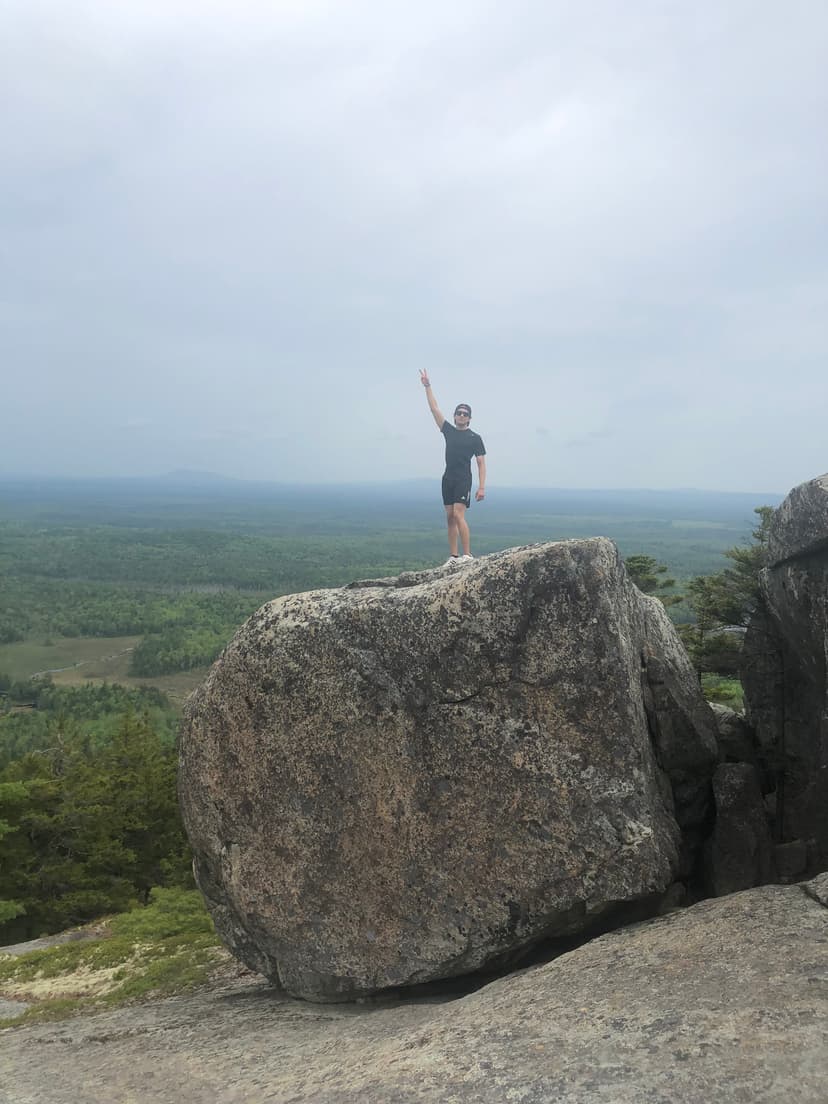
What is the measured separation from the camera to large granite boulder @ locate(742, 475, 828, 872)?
8.93m

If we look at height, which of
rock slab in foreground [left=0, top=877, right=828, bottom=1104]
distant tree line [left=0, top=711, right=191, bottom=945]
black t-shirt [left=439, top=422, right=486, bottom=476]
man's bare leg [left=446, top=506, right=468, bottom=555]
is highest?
black t-shirt [left=439, top=422, right=486, bottom=476]

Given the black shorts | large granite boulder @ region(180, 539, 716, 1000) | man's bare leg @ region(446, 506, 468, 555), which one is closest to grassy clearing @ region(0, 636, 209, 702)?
man's bare leg @ region(446, 506, 468, 555)

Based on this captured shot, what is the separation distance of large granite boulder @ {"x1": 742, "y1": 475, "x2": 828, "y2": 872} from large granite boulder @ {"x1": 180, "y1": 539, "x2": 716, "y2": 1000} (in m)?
2.05

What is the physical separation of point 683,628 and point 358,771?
25500 millimetres

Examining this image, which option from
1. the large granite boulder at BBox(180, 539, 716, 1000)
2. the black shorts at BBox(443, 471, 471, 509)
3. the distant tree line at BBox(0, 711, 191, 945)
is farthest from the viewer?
the distant tree line at BBox(0, 711, 191, 945)

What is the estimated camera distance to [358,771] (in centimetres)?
909

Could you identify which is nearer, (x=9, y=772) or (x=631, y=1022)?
(x=631, y=1022)

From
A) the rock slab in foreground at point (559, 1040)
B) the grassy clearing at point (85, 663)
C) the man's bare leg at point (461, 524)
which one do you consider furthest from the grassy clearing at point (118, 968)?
the grassy clearing at point (85, 663)

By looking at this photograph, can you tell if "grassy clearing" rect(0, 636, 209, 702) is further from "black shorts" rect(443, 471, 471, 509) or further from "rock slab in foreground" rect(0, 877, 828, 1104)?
"rock slab in foreground" rect(0, 877, 828, 1104)

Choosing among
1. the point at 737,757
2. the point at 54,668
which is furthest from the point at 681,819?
the point at 54,668

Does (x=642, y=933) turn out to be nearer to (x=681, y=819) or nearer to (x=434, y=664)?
(x=681, y=819)

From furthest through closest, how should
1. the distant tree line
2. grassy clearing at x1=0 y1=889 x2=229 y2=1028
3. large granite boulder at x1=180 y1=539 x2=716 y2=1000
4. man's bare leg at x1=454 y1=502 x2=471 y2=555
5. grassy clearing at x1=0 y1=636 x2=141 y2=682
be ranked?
grassy clearing at x1=0 y1=636 x2=141 y2=682, the distant tree line, man's bare leg at x1=454 y1=502 x2=471 y2=555, grassy clearing at x1=0 y1=889 x2=229 y2=1028, large granite boulder at x1=180 y1=539 x2=716 y2=1000

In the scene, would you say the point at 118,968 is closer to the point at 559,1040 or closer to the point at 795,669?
the point at 559,1040

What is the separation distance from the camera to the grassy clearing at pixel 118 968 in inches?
460
